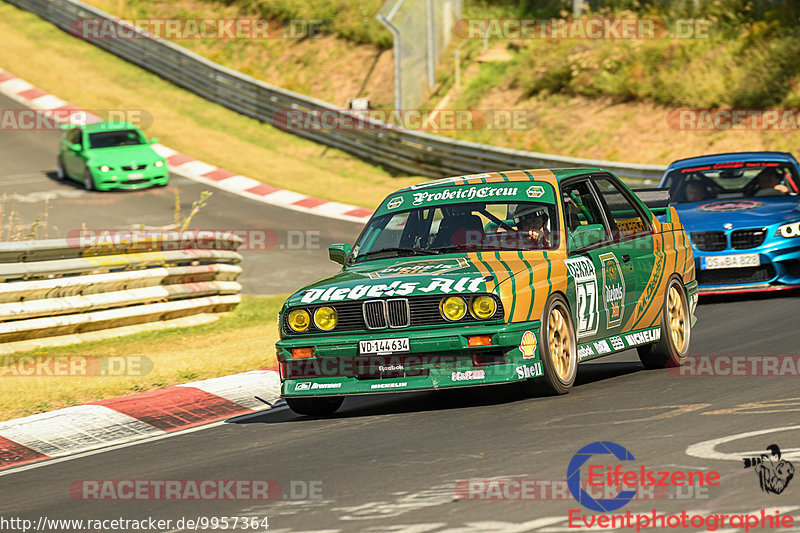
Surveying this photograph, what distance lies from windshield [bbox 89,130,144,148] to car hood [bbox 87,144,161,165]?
194 mm

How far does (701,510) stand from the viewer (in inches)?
198

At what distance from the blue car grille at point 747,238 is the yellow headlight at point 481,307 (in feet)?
21.3

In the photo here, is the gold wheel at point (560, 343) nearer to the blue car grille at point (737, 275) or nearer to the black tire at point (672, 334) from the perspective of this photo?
the black tire at point (672, 334)

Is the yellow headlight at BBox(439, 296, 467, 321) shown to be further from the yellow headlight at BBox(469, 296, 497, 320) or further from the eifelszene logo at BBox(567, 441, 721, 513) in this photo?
the eifelszene logo at BBox(567, 441, 721, 513)

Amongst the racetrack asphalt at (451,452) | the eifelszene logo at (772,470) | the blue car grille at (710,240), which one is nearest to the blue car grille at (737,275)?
the blue car grille at (710,240)

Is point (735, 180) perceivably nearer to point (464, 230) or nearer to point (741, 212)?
point (741, 212)

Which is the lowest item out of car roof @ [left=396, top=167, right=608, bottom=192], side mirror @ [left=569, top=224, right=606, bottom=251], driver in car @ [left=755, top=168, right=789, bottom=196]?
driver in car @ [left=755, top=168, right=789, bottom=196]

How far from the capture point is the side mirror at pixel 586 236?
8.60m

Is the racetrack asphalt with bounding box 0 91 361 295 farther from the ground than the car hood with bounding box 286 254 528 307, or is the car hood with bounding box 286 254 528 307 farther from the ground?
the car hood with bounding box 286 254 528 307

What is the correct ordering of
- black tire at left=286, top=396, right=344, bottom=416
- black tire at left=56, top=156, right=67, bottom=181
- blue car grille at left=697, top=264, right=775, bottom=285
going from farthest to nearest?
black tire at left=56, top=156, right=67, bottom=181, blue car grille at left=697, top=264, right=775, bottom=285, black tire at left=286, top=396, right=344, bottom=416

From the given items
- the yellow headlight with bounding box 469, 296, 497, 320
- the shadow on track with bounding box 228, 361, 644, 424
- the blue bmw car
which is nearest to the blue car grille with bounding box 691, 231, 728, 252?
the blue bmw car

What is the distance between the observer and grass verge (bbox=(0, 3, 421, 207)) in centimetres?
2770

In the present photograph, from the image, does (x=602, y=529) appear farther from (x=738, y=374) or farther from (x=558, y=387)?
(x=738, y=374)

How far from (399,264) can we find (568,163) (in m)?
15.6
